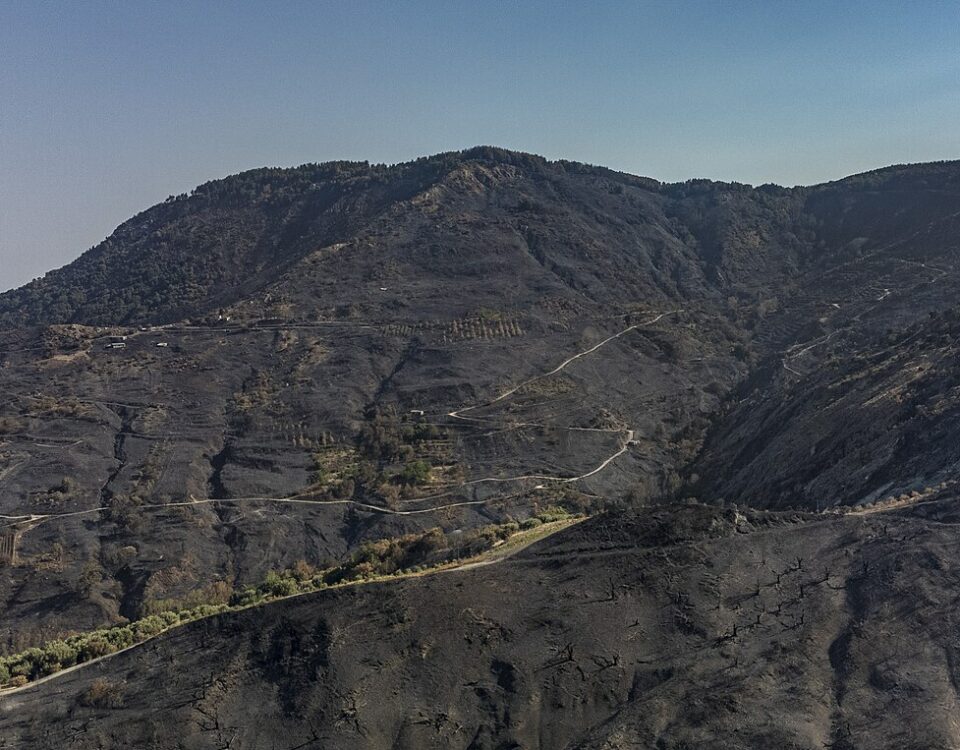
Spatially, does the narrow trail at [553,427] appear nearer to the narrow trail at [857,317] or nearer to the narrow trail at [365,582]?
Answer: the narrow trail at [857,317]

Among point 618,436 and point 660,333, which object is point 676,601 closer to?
point 618,436

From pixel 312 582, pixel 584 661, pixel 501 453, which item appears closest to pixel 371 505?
pixel 501 453

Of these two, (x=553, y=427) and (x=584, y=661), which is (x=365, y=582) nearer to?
(x=584, y=661)

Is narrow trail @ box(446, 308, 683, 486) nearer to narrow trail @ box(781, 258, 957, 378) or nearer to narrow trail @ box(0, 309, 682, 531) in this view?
narrow trail @ box(0, 309, 682, 531)

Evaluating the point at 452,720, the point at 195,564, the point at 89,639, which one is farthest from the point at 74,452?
the point at 452,720

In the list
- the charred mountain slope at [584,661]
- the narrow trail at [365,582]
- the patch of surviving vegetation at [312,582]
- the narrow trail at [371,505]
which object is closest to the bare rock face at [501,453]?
the charred mountain slope at [584,661]

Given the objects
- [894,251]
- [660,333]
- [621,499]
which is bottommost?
[621,499]
